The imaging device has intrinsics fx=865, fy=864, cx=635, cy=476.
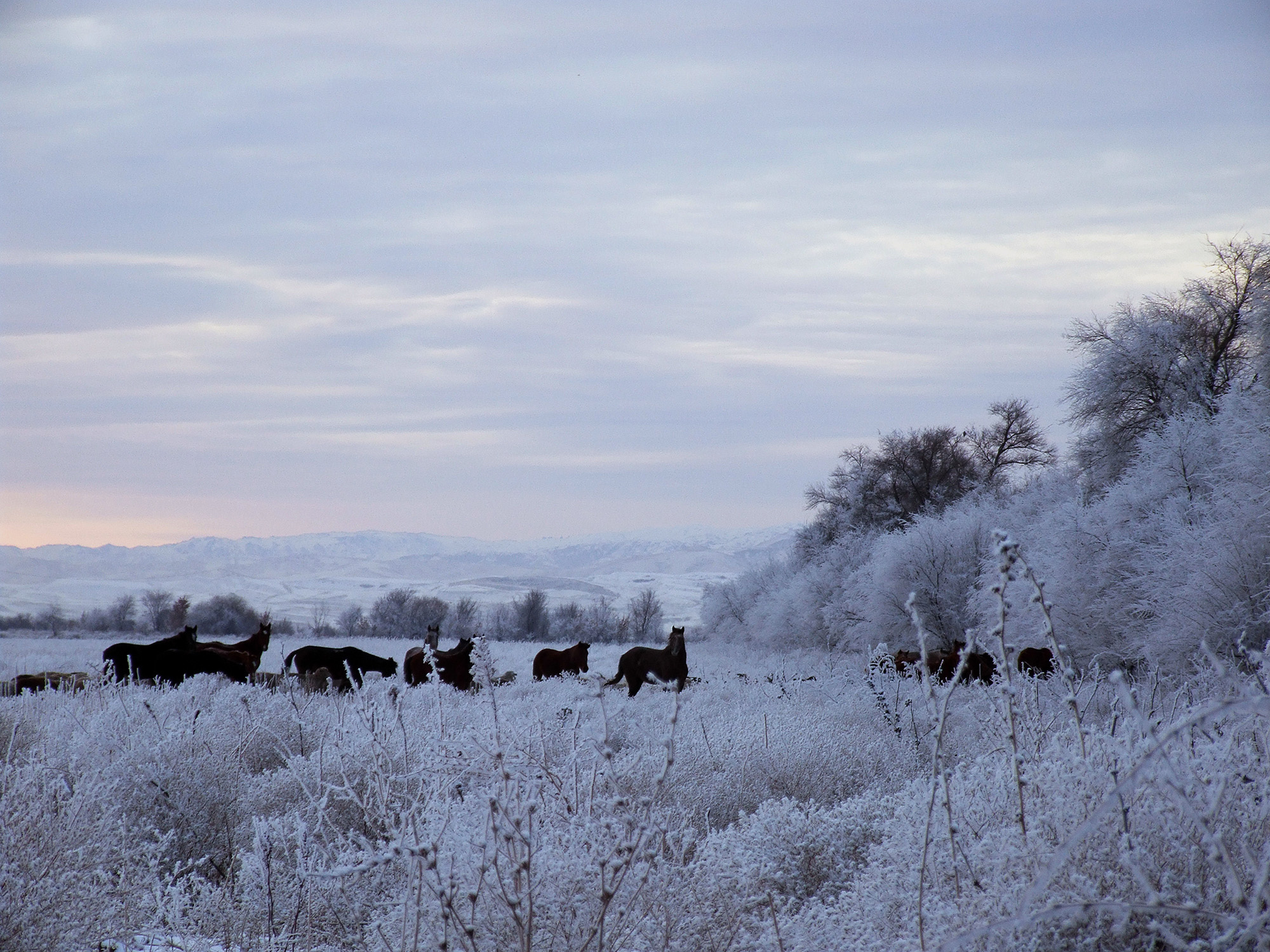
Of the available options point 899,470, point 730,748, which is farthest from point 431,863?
point 899,470

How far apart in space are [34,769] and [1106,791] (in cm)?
471

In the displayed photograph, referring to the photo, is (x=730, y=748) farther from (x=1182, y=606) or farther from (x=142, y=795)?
(x=1182, y=606)

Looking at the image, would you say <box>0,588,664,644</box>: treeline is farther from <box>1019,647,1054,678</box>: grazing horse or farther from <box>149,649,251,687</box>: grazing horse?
<box>1019,647,1054,678</box>: grazing horse

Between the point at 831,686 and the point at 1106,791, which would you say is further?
the point at 831,686

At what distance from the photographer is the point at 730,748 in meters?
6.81

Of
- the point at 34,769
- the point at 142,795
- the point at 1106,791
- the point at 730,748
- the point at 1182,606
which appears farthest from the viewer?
the point at 1182,606

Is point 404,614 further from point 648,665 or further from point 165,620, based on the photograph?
point 648,665

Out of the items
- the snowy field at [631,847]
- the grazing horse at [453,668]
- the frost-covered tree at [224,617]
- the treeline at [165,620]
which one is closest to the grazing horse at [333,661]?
the grazing horse at [453,668]

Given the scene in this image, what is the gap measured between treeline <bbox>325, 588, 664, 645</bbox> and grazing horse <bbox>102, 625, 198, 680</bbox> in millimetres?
30576

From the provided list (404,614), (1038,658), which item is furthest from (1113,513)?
(404,614)

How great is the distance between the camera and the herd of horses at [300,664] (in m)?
10.7

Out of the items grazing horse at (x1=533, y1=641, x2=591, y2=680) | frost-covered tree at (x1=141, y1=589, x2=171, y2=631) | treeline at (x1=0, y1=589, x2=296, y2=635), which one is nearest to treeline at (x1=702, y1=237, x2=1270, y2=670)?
grazing horse at (x1=533, y1=641, x2=591, y2=680)

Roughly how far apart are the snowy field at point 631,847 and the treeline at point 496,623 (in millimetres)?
37019

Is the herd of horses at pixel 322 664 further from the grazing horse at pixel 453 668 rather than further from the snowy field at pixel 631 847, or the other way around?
the snowy field at pixel 631 847
